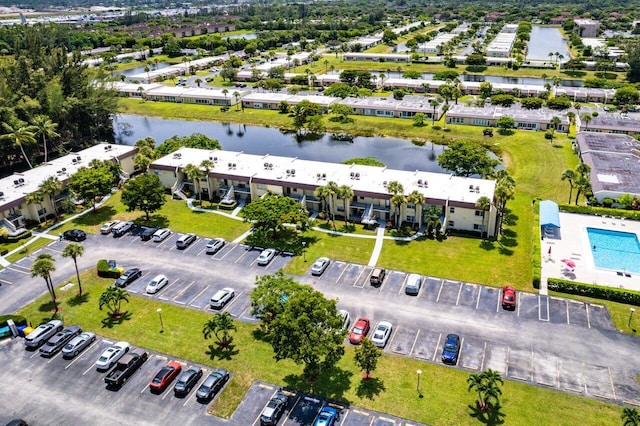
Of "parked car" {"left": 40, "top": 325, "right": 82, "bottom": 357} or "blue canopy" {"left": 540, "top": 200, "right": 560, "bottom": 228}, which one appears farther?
"blue canopy" {"left": 540, "top": 200, "right": 560, "bottom": 228}

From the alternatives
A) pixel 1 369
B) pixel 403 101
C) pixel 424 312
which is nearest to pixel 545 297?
pixel 424 312

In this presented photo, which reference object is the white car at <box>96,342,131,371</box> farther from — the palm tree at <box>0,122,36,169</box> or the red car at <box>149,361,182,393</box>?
the palm tree at <box>0,122,36,169</box>

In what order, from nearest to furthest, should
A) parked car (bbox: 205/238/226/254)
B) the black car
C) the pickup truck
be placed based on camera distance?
the pickup truck → parked car (bbox: 205/238/226/254) → the black car

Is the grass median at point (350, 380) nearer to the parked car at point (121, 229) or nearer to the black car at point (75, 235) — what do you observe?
the black car at point (75, 235)

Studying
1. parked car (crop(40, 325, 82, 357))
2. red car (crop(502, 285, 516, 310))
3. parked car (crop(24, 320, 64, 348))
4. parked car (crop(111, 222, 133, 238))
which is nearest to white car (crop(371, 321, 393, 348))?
red car (crop(502, 285, 516, 310))

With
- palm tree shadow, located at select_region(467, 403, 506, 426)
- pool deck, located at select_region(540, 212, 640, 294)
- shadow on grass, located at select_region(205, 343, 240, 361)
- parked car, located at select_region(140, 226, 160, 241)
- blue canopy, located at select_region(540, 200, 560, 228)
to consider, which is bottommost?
pool deck, located at select_region(540, 212, 640, 294)

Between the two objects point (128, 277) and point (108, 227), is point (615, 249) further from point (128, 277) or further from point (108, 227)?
point (108, 227)
